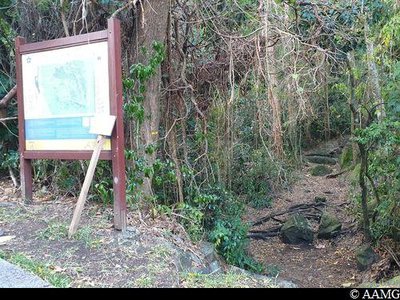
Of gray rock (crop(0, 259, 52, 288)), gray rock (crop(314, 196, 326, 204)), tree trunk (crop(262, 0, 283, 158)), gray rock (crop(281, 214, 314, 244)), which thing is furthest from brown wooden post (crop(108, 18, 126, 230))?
gray rock (crop(314, 196, 326, 204))

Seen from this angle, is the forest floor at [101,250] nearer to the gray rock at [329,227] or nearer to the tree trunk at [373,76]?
the tree trunk at [373,76]

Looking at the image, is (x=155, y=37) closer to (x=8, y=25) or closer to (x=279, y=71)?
(x=279, y=71)

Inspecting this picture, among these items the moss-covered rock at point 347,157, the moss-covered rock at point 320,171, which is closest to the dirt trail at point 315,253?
the moss-covered rock at point 347,157

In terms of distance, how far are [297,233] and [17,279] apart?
755 cm

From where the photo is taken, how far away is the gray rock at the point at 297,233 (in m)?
9.98

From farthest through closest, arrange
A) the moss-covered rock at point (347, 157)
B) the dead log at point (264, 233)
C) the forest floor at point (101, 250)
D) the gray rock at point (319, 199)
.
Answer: the moss-covered rock at point (347, 157), the gray rock at point (319, 199), the dead log at point (264, 233), the forest floor at point (101, 250)

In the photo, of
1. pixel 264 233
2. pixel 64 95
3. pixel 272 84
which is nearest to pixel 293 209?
pixel 264 233

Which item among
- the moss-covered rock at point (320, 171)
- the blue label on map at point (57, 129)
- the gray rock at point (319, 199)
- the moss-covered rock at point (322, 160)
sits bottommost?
the gray rock at point (319, 199)

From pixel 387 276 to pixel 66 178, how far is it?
17.7 feet

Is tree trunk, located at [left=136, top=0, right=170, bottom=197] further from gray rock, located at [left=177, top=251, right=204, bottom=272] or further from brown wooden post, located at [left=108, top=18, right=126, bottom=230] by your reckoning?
gray rock, located at [left=177, top=251, right=204, bottom=272]

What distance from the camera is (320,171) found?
53.0ft

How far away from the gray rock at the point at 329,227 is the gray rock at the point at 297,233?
0.31 metres

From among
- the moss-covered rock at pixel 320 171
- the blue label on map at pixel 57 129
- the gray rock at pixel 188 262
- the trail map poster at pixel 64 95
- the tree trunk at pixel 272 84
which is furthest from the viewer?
the moss-covered rock at pixel 320 171

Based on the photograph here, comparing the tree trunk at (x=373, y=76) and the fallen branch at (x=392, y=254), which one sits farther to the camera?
the tree trunk at (x=373, y=76)
